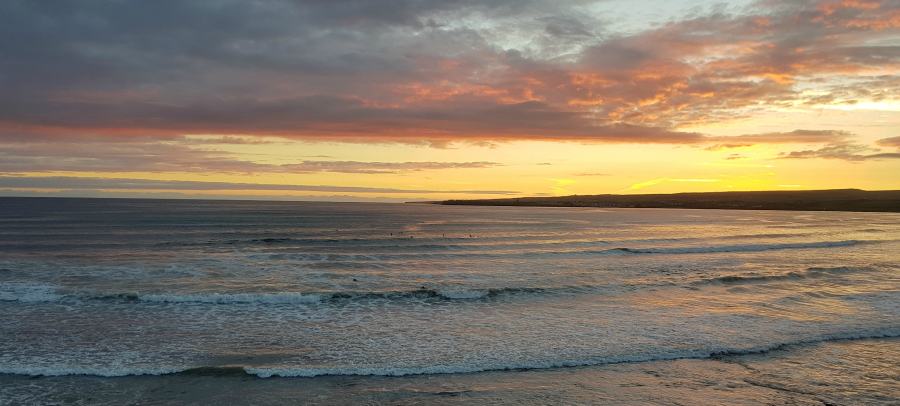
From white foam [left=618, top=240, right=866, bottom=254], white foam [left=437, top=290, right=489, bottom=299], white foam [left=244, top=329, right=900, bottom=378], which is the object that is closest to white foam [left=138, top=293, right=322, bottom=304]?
white foam [left=437, top=290, right=489, bottom=299]

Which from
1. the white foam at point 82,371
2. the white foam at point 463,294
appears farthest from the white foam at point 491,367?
the white foam at point 463,294

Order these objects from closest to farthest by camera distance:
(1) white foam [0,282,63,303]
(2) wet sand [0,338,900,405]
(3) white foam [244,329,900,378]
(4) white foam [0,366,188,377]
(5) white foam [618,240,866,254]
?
(2) wet sand [0,338,900,405] → (4) white foam [0,366,188,377] → (3) white foam [244,329,900,378] → (1) white foam [0,282,63,303] → (5) white foam [618,240,866,254]

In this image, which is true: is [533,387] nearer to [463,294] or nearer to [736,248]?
[463,294]

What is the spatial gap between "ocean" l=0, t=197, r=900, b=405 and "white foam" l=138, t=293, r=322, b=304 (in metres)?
0.09

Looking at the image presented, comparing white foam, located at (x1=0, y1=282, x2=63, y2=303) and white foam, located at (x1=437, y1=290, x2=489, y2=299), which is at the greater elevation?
white foam, located at (x1=437, y1=290, x2=489, y2=299)

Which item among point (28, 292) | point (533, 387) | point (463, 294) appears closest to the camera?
point (533, 387)

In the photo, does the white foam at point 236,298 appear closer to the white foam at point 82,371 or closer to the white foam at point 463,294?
the white foam at point 463,294

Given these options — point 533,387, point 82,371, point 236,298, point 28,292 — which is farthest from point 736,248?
point 28,292

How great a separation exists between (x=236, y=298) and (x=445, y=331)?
9225mm

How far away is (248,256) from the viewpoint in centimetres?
3259

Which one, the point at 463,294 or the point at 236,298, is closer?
the point at 236,298

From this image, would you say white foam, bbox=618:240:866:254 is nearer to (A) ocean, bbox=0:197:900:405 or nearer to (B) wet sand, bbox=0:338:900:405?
(A) ocean, bbox=0:197:900:405

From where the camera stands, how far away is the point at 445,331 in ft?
48.7

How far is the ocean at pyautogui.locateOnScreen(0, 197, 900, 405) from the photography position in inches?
400
